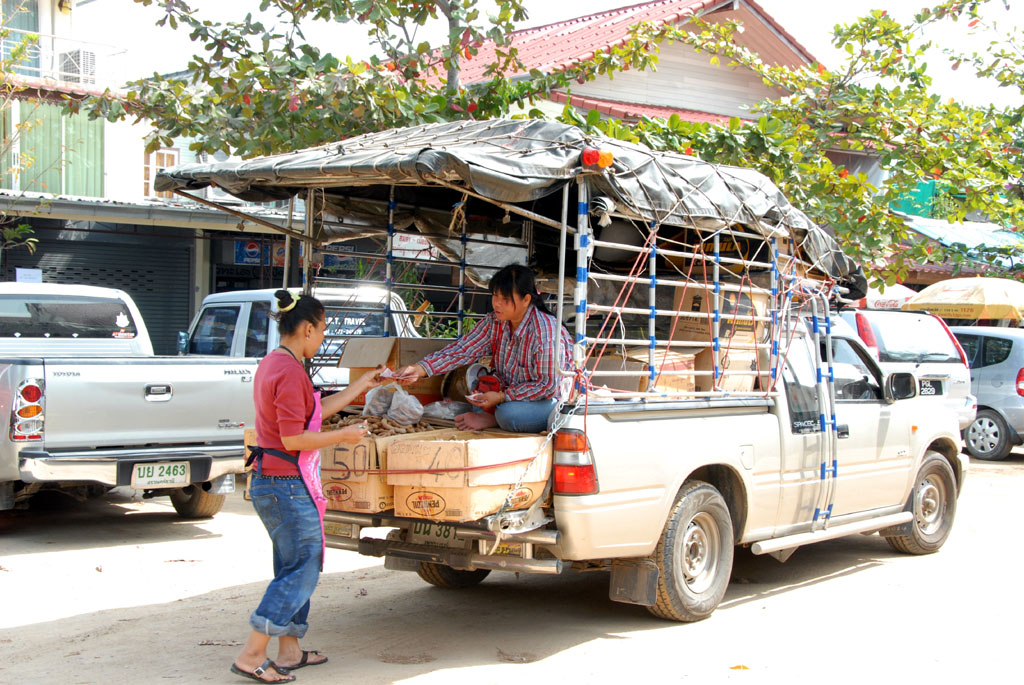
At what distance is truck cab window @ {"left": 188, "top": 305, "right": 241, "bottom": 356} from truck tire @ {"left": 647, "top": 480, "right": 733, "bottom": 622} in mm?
Result: 6456

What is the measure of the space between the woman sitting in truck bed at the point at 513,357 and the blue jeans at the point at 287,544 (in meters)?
1.13

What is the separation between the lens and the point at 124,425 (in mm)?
7707

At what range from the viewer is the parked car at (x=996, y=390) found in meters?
14.4

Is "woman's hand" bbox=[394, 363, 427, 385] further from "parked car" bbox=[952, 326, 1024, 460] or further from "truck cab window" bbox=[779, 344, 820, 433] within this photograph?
"parked car" bbox=[952, 326, 1024, 460]

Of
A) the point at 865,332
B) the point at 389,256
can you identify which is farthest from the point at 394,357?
the point at 865,332

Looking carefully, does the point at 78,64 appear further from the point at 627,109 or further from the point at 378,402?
the point at 378,402

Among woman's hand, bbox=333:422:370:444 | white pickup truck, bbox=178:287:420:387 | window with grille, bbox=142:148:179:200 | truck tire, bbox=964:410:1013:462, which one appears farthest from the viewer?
window with grille, bbox=142:148:179:200

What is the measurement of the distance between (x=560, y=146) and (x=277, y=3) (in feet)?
19.4

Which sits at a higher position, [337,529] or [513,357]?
[513,357]

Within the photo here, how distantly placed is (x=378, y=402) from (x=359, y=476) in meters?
0.89

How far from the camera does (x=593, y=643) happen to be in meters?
5.41

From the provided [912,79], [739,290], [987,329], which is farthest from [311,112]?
[987,329]

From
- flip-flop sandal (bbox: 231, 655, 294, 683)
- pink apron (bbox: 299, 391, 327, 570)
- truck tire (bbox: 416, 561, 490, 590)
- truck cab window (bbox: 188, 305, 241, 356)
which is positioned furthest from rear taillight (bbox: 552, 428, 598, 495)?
truck cab window (bbox: 188, 305, 241, 356)

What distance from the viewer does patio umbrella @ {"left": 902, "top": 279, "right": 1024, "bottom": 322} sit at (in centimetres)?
1695
